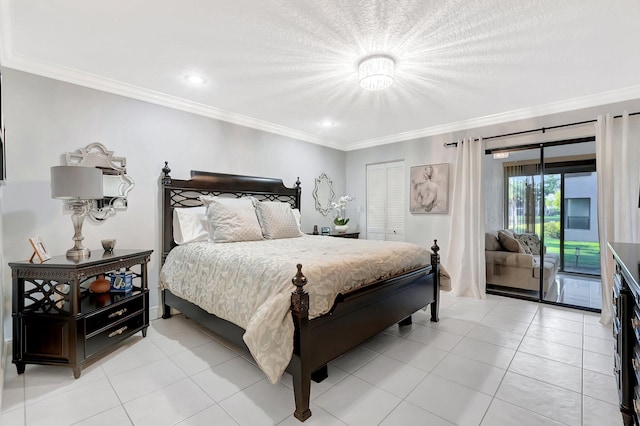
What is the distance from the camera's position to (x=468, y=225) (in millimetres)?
4105

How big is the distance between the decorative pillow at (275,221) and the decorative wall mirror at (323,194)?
146 cm

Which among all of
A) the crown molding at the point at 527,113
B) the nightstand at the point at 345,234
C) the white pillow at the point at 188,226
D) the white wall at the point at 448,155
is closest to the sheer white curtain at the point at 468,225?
the white wall at the point at 448,155

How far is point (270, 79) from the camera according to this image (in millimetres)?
2863

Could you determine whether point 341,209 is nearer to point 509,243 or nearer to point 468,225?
point 468,225

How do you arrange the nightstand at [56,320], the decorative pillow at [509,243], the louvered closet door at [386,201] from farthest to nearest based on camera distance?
1. the louvered closet door at [386,201]
2. the decorative pillow at [509,243]
3. the nightstand at [56,320]

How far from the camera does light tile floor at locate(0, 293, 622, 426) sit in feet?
5.57

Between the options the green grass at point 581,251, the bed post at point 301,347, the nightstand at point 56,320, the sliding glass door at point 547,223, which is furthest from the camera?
the sliding glass door at point 547,223

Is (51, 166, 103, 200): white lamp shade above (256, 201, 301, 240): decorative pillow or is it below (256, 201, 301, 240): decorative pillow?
above

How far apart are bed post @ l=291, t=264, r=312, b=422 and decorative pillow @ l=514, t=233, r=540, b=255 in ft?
11.9

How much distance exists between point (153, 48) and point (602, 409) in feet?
13.0

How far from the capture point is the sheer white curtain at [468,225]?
4023 mm

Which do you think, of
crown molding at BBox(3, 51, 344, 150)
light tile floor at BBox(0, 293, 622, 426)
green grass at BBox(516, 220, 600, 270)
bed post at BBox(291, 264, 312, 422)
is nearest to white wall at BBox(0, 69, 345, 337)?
crown molding at BBox(3, 51, 344, 150)

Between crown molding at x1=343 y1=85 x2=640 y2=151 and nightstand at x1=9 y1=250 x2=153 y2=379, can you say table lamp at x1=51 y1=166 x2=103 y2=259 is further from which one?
crown molding at x1=343 y1=85 x2=640 y2=151

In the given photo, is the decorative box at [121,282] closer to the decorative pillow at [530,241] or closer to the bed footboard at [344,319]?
the bed footboard at [344,319]
